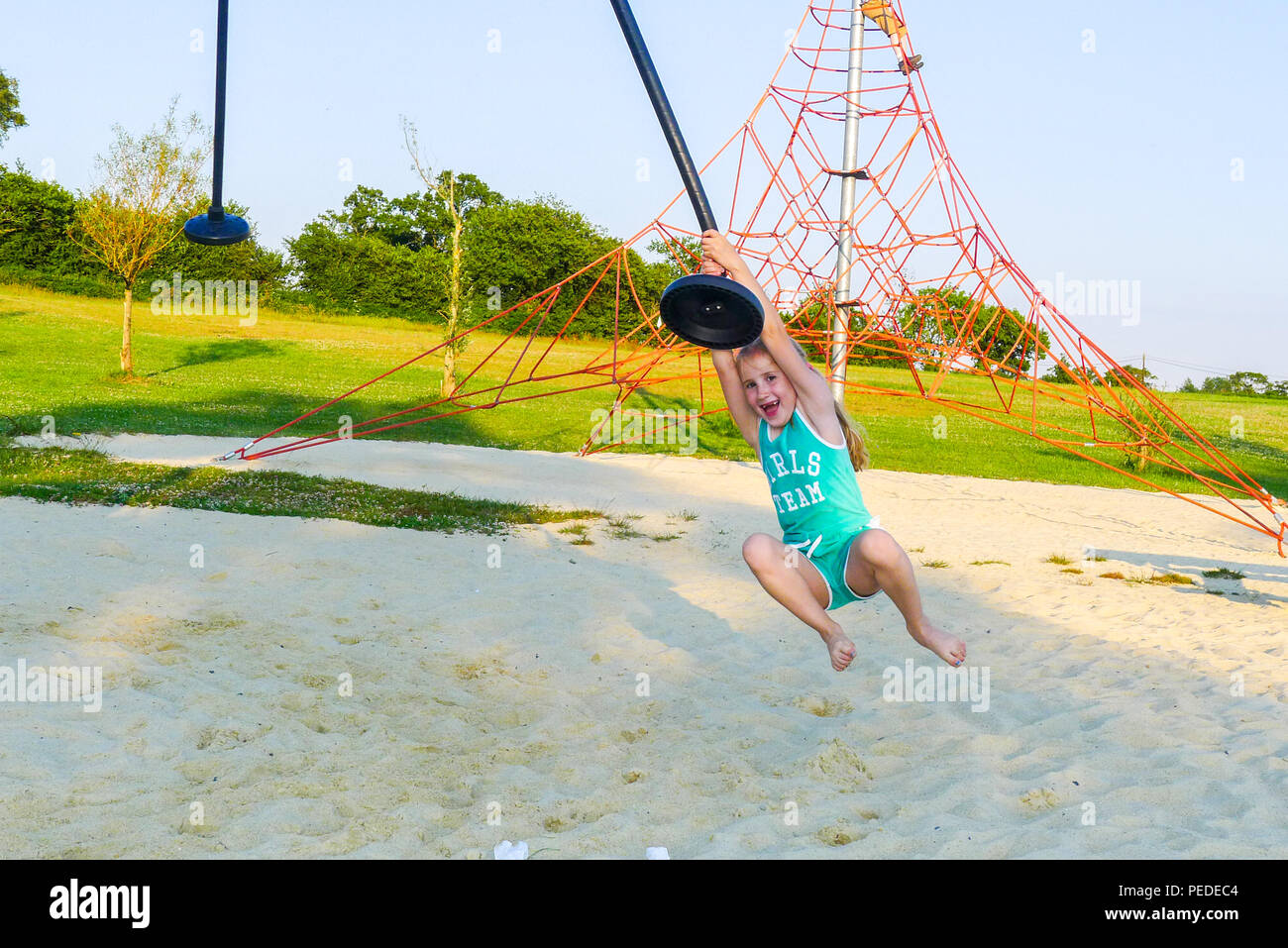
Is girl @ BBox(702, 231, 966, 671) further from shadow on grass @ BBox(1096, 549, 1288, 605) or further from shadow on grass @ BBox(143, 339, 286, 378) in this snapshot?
shadow on grass @ BBox(143, 339, 286, 378)

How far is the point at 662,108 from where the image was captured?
3.00m

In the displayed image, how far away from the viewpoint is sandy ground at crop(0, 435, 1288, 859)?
3430 mm

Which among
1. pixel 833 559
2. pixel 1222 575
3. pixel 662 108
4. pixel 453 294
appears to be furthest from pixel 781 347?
pixel 453 294

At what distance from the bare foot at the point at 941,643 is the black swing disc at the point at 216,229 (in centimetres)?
301

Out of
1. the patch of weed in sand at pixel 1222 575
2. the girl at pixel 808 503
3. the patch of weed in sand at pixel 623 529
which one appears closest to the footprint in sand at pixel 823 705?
the girl at pixel 808 503

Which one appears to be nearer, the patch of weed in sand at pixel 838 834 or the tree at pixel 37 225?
the patch of weed in sand at pixel 838 834

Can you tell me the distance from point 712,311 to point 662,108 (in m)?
0.62

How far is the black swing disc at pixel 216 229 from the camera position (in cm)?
413

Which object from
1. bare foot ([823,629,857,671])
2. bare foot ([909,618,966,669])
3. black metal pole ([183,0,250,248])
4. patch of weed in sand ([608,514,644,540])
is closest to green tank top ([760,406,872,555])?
bare foot ([823,629,857,671])

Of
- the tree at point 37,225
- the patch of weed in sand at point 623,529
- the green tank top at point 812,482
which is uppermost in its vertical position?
the tree at point 37,225

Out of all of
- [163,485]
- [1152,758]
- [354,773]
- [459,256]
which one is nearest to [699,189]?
[354,773]

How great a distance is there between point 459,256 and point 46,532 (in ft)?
42.8

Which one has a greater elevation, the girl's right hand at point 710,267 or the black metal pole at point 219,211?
the black metal pole at point 219,211

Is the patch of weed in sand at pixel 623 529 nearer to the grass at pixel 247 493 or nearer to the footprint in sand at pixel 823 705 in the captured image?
the grass at pixel 247 493
